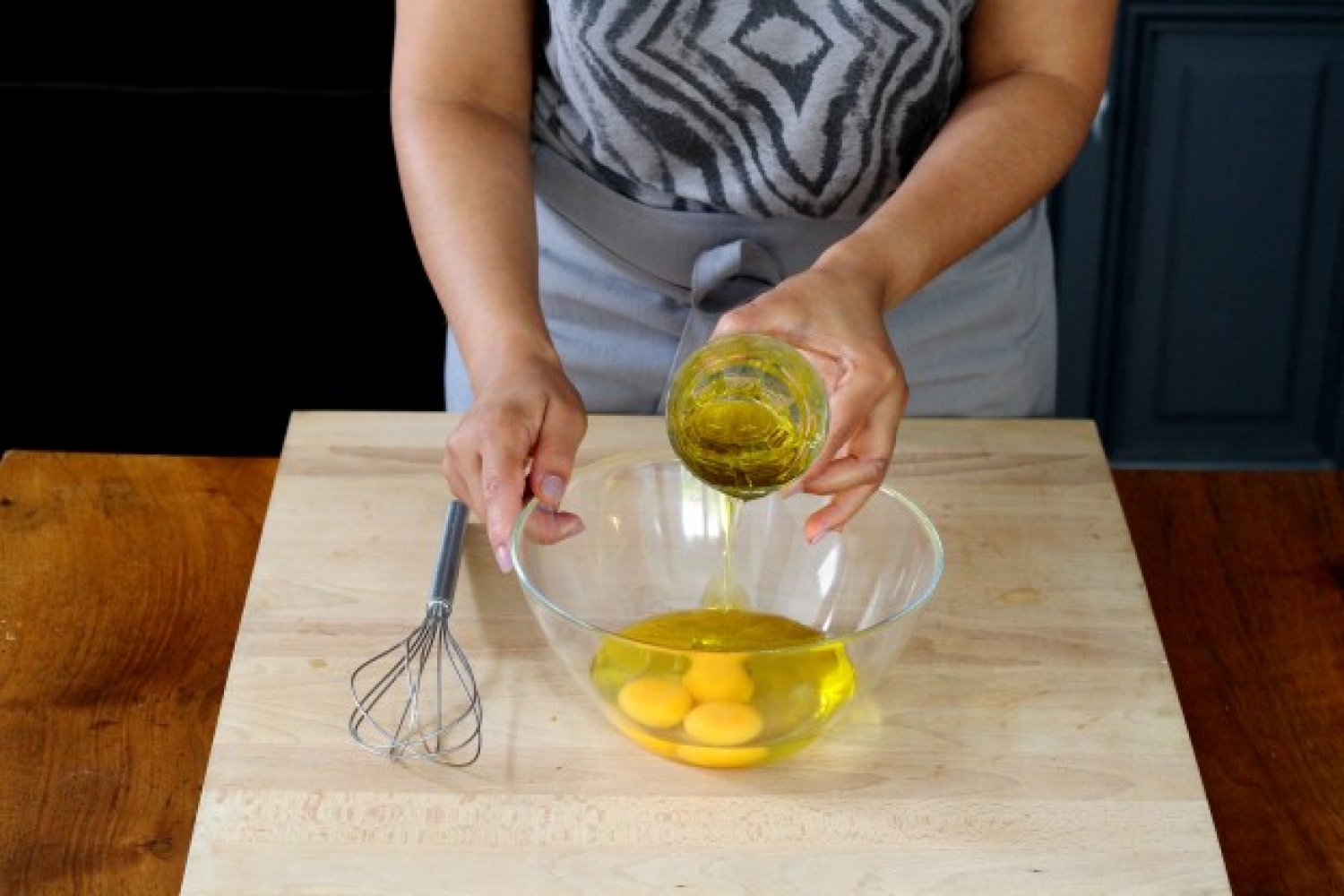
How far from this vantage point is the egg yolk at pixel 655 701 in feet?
3.01

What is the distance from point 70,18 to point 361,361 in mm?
524

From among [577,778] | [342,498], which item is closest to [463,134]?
[342,498]

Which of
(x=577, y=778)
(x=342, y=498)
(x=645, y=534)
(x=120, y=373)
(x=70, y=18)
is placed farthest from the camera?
(x=120, y=373)

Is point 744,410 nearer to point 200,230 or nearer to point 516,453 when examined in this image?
point 516,453

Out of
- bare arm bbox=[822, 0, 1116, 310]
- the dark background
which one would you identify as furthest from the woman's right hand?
the dark background

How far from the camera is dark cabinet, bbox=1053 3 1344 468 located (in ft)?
7.57

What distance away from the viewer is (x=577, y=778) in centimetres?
94

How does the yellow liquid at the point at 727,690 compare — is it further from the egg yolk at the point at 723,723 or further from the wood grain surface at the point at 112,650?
the wood grain surface at the point at 112,650

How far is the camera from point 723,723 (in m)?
0.92

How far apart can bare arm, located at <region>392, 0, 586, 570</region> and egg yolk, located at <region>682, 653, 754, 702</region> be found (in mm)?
177

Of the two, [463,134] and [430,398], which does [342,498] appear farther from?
[430,398]

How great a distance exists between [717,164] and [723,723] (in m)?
0.51

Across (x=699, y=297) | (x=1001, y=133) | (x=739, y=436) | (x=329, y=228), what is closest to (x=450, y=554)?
(x=739, y=436)

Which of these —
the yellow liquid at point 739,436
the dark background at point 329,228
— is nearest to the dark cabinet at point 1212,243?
the dark background at point 329,228
